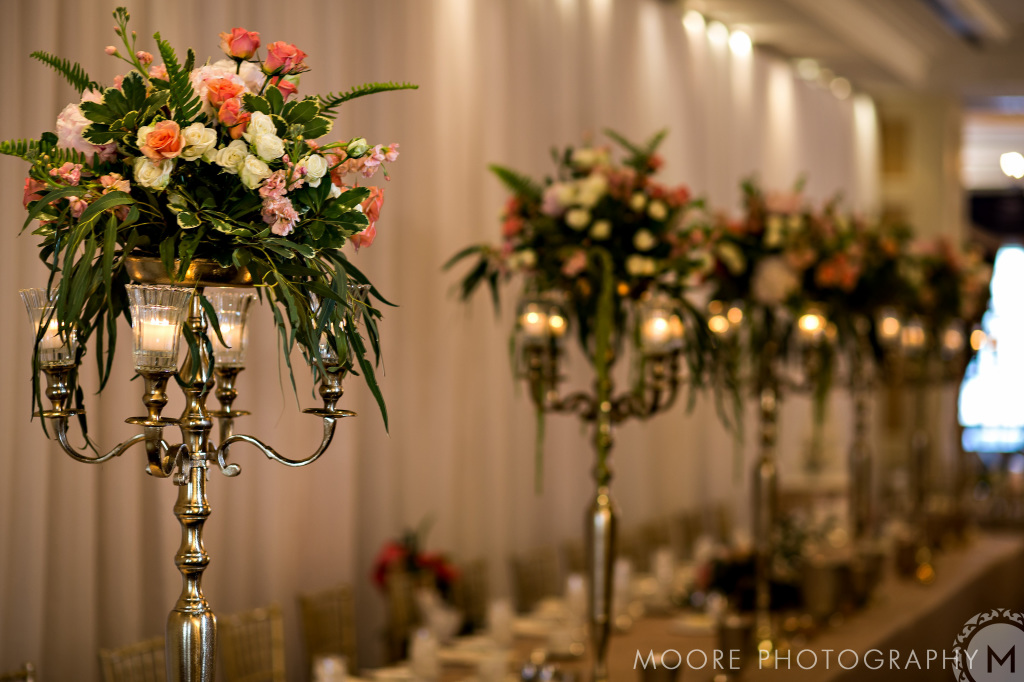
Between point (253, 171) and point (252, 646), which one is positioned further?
point (252, 646)

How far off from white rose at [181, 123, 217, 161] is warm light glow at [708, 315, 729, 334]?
2398mm

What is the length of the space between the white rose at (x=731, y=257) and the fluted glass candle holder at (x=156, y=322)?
2550mm

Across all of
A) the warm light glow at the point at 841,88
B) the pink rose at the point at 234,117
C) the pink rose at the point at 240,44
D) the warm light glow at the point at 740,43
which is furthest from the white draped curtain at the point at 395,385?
the warm light glow at the point at 841,88

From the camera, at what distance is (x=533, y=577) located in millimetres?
5004

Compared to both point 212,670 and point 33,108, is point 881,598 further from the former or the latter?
point 33,108

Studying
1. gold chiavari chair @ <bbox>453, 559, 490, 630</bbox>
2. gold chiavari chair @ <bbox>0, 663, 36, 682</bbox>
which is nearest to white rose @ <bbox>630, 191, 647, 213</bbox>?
gold chiavari chair @ <bbox>0, 663, 36, 682</bbox>

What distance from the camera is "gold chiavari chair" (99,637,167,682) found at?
297cm

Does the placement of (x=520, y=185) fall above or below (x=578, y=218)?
above

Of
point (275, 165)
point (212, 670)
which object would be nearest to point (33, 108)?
point (275, 165)

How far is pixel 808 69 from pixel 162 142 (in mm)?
8440

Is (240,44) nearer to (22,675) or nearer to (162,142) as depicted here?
(162,142)

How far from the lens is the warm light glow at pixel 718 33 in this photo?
7.92 meters

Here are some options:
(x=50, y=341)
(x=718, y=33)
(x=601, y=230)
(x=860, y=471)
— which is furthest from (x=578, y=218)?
(x=718, y=33)

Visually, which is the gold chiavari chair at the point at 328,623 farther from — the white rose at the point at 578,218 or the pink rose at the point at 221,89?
the pink rose at the point at 221,89
